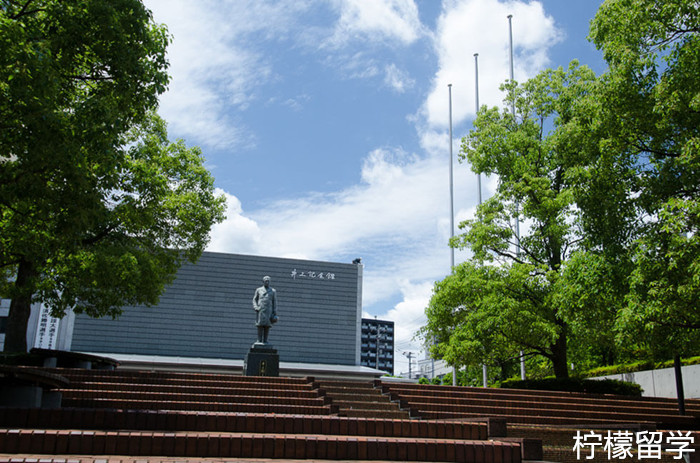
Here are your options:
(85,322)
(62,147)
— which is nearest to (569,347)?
(62,147)

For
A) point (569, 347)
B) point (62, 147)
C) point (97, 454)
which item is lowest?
point (97, 454)

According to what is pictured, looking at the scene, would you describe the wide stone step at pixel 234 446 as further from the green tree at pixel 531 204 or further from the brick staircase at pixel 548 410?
the green tree at pixel 531 204

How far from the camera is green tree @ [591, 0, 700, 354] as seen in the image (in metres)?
9.38

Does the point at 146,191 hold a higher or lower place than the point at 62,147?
higher

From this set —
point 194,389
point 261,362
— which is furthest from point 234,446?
point 261,362

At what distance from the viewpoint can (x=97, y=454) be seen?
18.3 feet

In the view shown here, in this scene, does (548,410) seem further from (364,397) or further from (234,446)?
(234,446)

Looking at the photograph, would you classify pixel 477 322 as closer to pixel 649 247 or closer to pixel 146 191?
pixel 649 247

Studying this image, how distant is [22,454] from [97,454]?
67 cm

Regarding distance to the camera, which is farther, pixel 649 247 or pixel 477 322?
pixel 477 322

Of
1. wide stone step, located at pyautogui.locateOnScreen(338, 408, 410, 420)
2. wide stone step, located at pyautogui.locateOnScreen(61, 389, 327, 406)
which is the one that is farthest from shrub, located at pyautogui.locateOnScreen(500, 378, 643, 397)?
wide stone step, located at pyautogui.locateOnScreen(61, 389, 327, 406)

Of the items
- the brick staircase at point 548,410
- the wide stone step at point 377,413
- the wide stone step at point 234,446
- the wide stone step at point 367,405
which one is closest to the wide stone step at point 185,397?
the wide stone step at point 377,413

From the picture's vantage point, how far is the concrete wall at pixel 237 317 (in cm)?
3519

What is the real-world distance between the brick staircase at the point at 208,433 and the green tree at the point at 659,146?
4305 mm
